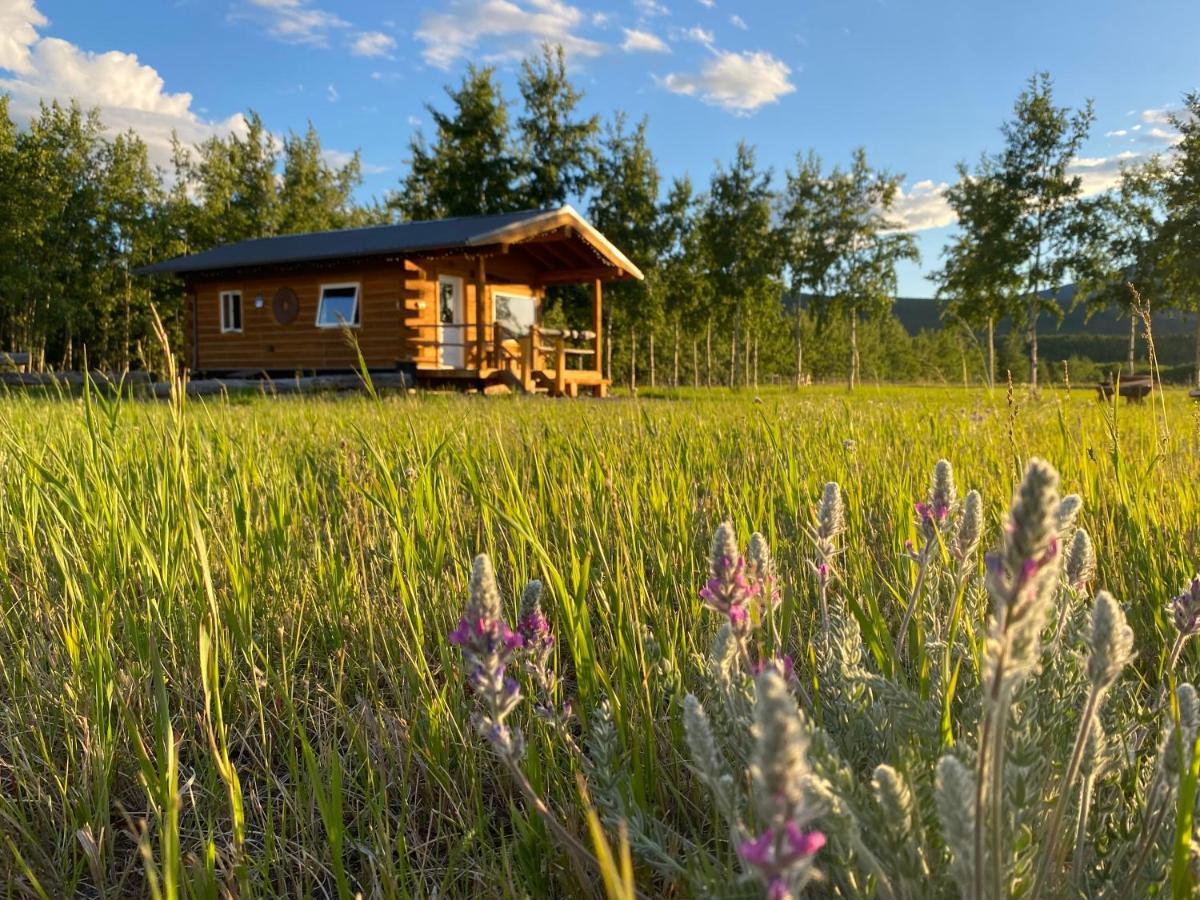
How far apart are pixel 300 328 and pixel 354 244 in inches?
131

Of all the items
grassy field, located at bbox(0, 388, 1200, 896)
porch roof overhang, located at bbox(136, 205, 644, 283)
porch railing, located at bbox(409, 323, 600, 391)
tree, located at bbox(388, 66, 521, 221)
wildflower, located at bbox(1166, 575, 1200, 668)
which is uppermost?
tree, located at bbox(388, 66, 521, 221)

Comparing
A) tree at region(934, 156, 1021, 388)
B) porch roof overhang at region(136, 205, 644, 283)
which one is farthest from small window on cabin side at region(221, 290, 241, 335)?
tree at region(934, 156, 1021, 388)

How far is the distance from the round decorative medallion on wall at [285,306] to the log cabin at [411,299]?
0.11 feet

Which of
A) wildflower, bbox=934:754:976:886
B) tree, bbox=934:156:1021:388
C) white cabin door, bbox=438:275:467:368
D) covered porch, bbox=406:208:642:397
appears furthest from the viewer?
tree, bbox=934:156:1021:388

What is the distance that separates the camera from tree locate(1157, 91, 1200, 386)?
28031 mm

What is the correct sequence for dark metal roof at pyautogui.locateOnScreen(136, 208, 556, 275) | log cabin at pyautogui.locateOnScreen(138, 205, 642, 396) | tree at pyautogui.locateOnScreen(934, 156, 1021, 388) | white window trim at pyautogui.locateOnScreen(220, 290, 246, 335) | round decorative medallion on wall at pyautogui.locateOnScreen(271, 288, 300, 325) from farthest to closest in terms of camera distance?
tree at pyautogui.locateOnScreen(934, 156, 1021, 388) → white window trim at pyautogui.locateOnScreen(220, 290, 246, 335) → round decorative medallion on wall at pyautogui.locateOnScreen(271, 288, 300, 325) → log cabin at pyautogui.locateOnScreen(138, 205, 642, 396) → dark metal roof at pyautogui.locateOnScreen(136, 208, 556, 275)

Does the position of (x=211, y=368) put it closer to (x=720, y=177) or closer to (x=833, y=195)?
(x=720, y=177)

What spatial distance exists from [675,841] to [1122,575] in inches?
68.5

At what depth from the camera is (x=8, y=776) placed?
4.92 feet

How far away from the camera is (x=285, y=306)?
23531mm

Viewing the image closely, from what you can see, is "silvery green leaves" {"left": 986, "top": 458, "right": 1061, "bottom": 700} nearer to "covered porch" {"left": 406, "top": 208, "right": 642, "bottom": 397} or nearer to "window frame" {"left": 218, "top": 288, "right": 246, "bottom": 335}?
"covered porch" {"left": 406, "top": 208, "right": 642, "bottom": 397}

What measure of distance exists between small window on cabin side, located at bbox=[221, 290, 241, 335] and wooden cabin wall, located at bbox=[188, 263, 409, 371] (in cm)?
16

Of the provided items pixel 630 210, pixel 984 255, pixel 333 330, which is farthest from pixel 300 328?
pixel 984 255

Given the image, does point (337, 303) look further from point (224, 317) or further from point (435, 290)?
point (224, 317)
